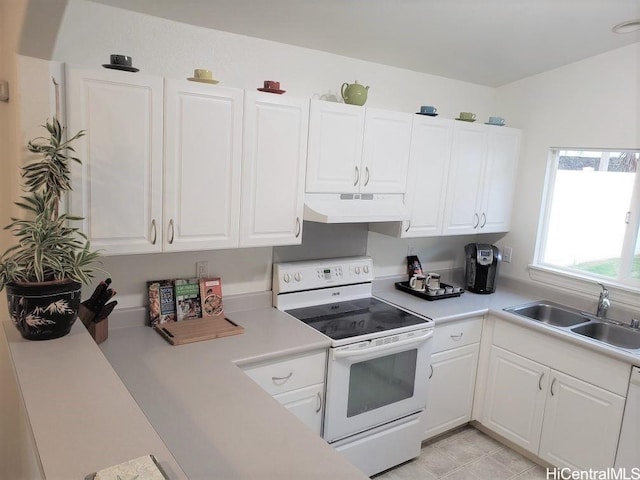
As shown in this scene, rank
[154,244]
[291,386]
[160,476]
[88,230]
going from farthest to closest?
1. [291,386]
2. [154,244]
3. [88,230]
4. [160,476]

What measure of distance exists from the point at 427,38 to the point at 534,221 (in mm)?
1634

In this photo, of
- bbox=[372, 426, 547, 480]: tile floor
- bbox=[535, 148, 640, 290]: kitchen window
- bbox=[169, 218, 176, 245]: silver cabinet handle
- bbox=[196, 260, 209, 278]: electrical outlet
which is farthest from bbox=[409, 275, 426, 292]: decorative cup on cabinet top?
bbox=[169, 218, 176, 245]: silver cabinet handle

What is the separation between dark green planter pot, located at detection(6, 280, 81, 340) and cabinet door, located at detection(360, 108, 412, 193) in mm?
1637

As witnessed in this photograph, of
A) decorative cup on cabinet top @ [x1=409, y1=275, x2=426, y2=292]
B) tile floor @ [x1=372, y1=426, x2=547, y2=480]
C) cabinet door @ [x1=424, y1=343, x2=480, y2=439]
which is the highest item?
decorative cup on cabinet top @ [x1=409, y1=275, x2=426, y2=292]

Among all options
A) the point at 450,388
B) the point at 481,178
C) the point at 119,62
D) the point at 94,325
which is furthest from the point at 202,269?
the point at 481,178

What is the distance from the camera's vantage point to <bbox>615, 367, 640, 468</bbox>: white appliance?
2451 mm

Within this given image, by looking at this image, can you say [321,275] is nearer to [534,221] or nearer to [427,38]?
[427,38]

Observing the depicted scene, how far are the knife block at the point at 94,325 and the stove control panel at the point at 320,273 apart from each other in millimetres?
950

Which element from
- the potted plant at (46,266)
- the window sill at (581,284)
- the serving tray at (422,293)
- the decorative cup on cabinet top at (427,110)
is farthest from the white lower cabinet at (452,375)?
the potted plant at (46,266)

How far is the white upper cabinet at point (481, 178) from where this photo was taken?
124 inches

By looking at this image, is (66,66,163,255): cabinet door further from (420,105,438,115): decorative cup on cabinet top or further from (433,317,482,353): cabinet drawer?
(433,317,482,353): cabinet drawer

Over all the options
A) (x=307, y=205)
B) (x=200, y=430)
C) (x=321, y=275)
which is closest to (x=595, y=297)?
(x=321, y=275)

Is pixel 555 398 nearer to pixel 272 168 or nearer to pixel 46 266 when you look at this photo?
pixel 272 168

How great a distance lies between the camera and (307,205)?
2.51m
